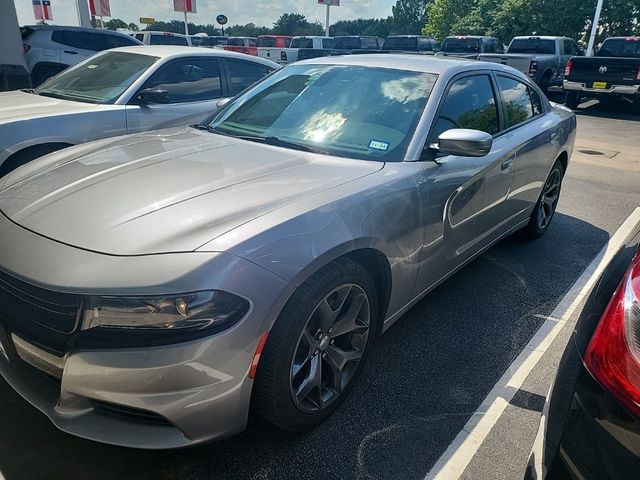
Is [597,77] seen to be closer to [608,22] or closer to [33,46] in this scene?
[33,46]

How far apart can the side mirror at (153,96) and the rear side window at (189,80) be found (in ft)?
0.44

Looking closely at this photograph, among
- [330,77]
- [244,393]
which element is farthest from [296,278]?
[330,77]

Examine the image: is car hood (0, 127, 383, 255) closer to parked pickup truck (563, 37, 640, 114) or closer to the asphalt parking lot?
the asphalt parking lot

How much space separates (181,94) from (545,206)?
389 cm

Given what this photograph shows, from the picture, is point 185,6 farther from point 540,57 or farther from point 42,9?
point 540,57

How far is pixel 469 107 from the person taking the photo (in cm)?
341

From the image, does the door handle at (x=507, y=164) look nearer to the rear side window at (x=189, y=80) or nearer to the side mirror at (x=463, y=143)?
the side mirror at (x=463, y=143)

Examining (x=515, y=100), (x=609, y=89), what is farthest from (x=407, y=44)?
(x=515, y=100)

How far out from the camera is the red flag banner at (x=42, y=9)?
71.7 feet

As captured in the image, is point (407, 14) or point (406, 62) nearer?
point (406, 62)

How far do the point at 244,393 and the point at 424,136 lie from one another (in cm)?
172

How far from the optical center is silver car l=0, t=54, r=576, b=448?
1.79m

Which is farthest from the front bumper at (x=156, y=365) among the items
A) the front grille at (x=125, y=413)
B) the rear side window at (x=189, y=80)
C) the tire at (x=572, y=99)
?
the tire at (x=572, y=99)

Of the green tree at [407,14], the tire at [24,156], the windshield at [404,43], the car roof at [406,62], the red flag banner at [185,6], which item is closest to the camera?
the car roof at [406,62]
